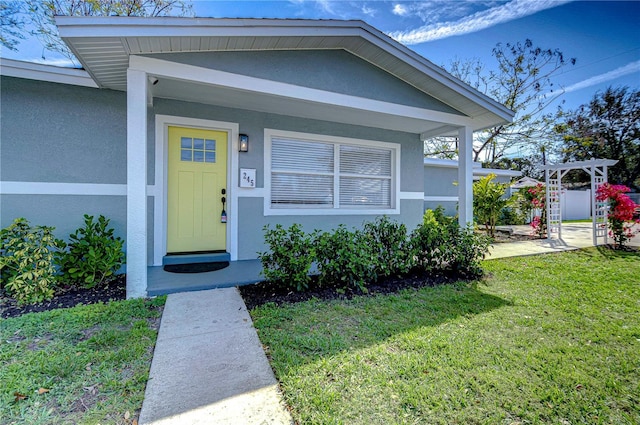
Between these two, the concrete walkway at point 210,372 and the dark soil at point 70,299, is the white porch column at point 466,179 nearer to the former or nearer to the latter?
the concrete walkway at point 210,372

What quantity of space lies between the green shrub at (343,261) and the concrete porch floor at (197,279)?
1.02 m

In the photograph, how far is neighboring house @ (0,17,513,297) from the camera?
3.53 m

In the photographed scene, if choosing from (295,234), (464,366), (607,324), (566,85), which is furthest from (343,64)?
(566,85)

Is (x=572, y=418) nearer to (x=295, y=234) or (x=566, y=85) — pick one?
(x=295, y=234)

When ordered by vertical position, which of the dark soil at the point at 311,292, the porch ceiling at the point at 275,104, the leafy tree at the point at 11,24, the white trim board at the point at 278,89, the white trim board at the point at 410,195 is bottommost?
the dark soil at the point at 311,292

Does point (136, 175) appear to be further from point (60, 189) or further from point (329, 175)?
point (329, 175)

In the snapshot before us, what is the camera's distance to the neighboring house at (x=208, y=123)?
3.53 meters

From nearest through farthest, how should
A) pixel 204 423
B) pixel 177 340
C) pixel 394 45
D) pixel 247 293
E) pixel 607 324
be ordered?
pixel 204 423, pixel 177 340, pixel 607 324, pixel 247 293, pixel 394 45

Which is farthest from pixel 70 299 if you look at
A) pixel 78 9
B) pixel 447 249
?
pixel 78 9

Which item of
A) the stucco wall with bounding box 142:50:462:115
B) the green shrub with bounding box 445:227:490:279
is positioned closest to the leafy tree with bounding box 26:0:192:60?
the stucco wall with bounding box 142:50:462:115

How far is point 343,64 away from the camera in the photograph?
15.4ft

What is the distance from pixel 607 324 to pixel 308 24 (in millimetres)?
5032

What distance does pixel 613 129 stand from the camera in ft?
76.5

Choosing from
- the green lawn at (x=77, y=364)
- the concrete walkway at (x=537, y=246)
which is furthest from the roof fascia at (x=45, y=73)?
the concrete walkway at (x=537, y=246)
